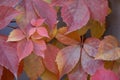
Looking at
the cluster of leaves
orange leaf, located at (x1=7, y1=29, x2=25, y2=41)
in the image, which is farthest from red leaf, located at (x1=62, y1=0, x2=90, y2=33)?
orange leaf, located at (x1=7, y1=29, x2=25, y2=41)

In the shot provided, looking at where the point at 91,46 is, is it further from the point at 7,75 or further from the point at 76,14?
the point at 7,75

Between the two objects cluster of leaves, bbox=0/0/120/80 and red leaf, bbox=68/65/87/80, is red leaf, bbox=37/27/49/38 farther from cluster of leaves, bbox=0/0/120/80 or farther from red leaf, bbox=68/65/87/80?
red leaf, bbox=68/65/87/80

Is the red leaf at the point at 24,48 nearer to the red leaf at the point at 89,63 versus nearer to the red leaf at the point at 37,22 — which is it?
the red leaf at the point at 37,22

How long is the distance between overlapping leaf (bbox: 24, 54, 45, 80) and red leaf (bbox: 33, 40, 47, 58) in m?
0.05

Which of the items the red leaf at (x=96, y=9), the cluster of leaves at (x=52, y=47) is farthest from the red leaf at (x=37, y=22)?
the red leaf at (x=96, y=9)

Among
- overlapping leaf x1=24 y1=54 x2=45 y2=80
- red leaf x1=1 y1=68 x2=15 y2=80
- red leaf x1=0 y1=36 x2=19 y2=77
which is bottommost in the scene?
red leaf x1=1 y1=68 x2=15 y2=80

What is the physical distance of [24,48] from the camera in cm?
53

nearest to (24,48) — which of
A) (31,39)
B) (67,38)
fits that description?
(31,39)

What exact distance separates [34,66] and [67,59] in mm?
85

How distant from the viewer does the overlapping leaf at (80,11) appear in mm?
544

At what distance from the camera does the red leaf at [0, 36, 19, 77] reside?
0.52 metres

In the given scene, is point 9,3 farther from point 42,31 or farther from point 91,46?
point 91,46

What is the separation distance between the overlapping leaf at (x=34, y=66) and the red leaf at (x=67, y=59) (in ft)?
0.15

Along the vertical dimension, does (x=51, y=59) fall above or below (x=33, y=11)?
below
